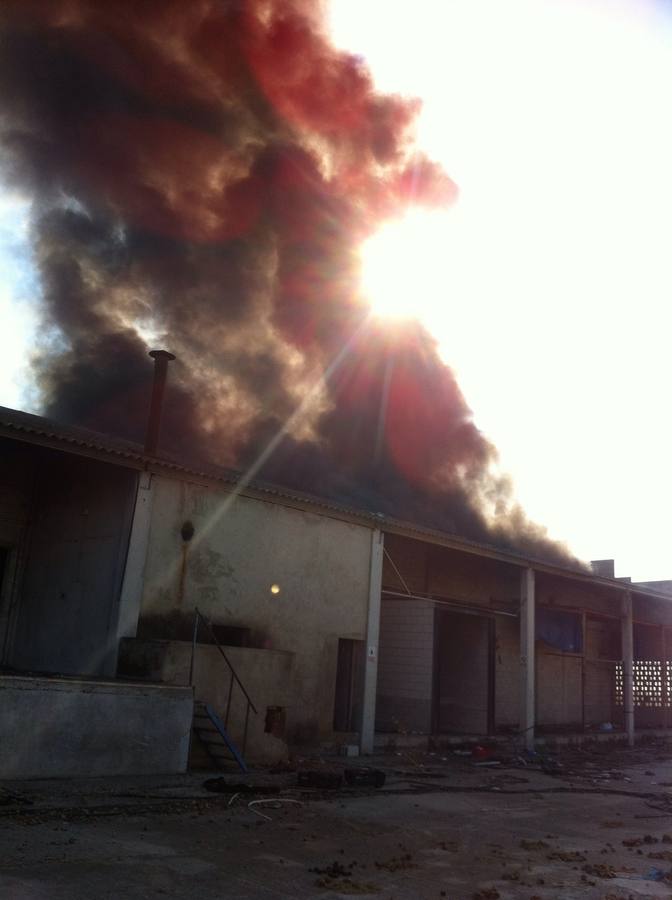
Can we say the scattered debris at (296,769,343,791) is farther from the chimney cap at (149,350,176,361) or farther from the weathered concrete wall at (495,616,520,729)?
the weathered concrete wall at (495,616,520,729)

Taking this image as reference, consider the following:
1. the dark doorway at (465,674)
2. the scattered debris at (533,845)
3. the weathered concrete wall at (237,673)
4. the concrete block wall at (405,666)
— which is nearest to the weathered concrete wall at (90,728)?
the weathered concrete wall at (237,673)

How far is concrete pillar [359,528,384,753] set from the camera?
1546 centimetres

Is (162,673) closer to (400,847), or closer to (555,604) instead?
(400,847)

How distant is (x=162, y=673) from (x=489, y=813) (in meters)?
4.92

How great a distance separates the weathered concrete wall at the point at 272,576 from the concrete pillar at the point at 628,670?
36.3 ft

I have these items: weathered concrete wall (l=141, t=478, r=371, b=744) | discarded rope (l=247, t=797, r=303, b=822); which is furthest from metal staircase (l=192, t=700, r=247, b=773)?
discarded rope (l=247, t=797, r=303, b=822)

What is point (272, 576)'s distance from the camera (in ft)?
48.1

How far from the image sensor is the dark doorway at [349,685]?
15.6 metres

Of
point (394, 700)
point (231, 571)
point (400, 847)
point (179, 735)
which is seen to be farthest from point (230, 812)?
point (394, 700)

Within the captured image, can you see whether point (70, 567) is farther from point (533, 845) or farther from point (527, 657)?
point (527, 657)

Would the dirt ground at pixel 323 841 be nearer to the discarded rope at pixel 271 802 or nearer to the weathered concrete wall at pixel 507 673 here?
the discarded rope at pixel 271 802

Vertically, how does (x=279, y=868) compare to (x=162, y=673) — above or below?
below

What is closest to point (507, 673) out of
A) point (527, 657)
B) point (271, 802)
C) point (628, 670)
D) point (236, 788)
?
point (527, 657)

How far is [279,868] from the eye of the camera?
5.88m
